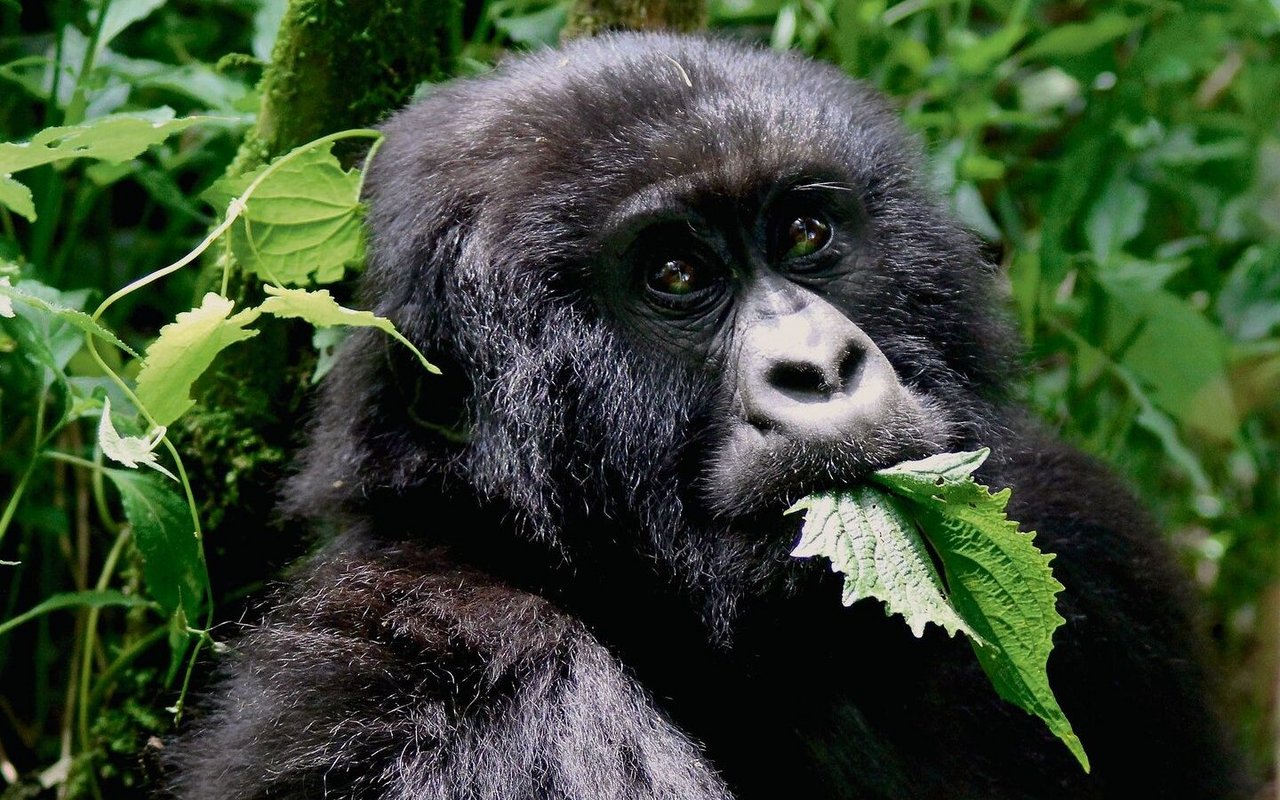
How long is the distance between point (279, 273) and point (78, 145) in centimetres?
51

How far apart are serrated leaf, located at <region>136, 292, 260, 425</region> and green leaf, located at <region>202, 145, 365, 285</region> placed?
474mm

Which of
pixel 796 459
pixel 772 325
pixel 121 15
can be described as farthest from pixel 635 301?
pixel 121 15

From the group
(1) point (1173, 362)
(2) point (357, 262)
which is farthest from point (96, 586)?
(1) point (1173, 362)

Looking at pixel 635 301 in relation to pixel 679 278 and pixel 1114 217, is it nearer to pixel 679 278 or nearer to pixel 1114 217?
pixel 679 278

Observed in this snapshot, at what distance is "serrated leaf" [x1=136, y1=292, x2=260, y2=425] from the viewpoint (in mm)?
2166

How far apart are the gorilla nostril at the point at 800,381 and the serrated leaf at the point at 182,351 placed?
36.4 inches

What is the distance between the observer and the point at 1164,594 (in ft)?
10.8

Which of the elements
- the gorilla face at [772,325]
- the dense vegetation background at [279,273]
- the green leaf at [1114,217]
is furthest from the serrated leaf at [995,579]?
the green leaf at [1114,217]

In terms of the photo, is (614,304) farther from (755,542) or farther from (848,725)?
(848,725)

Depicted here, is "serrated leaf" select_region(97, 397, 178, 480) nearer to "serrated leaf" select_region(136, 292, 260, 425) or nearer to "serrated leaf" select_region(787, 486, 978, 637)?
"serrated leaf" select_region(136, 292, 260, 425)

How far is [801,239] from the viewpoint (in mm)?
2721

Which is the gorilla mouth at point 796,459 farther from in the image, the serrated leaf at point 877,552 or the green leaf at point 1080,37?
the green leaf at point 1080,37

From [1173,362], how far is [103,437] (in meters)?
3.07

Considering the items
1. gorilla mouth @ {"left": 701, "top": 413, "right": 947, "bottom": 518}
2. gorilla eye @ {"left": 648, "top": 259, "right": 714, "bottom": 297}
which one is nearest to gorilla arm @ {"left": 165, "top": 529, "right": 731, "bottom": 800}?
gorilla mouth @ {"left": 701, "top": 413, "right": 947, "bottom": 518}
